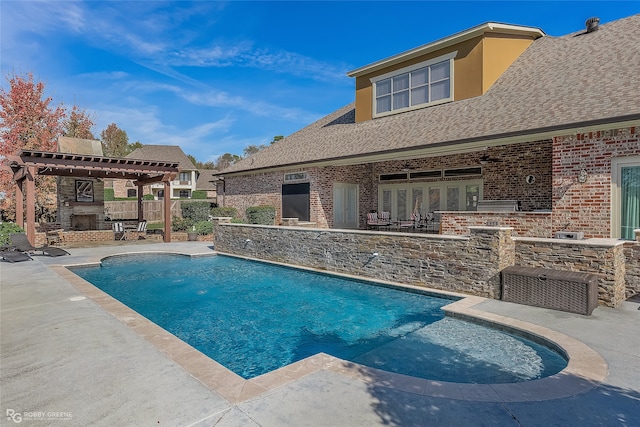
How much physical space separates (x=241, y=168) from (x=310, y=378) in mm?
17732

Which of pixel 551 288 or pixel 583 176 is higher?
pixel 583 176

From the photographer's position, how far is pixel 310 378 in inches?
156

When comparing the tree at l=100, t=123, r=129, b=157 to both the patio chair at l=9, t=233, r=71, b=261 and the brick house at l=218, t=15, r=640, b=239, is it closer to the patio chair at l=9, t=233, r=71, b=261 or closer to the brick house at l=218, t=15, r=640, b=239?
the brick house at l=218, t=15, r=640, b=239

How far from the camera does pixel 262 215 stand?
17.5 metres

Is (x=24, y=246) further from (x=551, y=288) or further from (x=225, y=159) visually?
(x=225, y=159)

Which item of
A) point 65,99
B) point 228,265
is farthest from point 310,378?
point 65,99

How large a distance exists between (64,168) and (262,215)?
911cm

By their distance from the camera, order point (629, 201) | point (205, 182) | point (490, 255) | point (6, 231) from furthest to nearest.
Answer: point (205, 182) → point (6, 231) → point (629, 201) → point (490, 255)

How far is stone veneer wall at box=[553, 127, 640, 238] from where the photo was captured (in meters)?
8.29

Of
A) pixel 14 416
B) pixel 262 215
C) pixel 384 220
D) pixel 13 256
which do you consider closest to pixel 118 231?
pixel 13 256

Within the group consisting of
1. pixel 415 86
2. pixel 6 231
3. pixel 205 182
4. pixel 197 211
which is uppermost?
pixel 415 86

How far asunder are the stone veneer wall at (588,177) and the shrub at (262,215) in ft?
39.5

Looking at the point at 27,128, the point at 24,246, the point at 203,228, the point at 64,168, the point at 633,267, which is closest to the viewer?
the point at 633,267

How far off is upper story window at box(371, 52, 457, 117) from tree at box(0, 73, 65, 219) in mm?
24537
